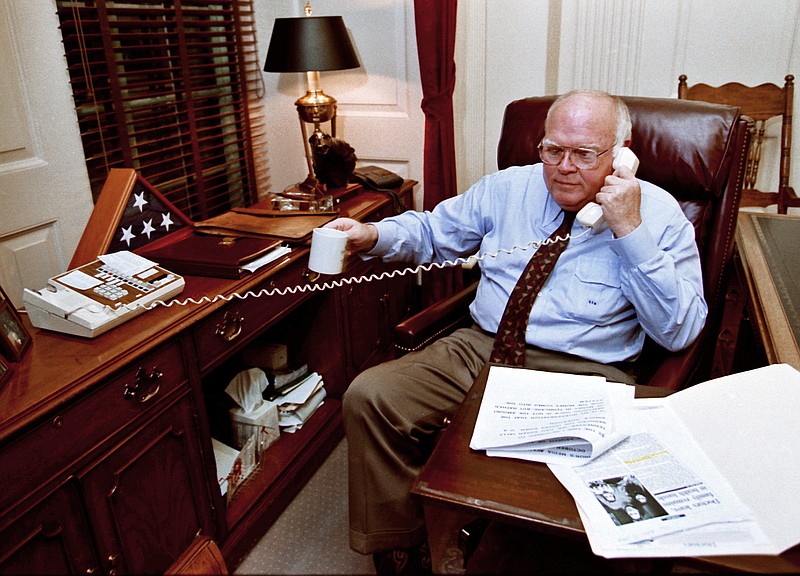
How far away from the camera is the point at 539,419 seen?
1097mm

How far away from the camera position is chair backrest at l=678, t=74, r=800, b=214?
7.68 feet

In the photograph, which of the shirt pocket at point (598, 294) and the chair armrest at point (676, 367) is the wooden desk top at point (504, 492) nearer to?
the chair armrest at point (676, 367)

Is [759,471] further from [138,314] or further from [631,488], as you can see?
[138,314]

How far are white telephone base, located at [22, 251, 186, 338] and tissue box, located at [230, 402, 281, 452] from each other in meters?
0.59

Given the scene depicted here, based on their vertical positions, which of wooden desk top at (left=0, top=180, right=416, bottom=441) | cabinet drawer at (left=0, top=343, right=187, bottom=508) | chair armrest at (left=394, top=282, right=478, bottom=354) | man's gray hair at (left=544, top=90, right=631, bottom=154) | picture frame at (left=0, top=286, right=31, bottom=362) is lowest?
chair armrest at (left=394, top=282, right=478, bottom=354)

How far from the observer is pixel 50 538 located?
1.18 metres

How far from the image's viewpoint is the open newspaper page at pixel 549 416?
1.03m

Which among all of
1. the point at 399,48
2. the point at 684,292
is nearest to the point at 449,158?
the point at 399,48

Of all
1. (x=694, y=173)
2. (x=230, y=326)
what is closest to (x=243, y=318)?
(x=230, y=326)

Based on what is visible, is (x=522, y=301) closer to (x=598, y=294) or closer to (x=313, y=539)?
(x=598, y=294)

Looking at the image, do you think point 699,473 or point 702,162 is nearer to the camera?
point 699,473

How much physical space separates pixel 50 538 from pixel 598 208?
4.37ft

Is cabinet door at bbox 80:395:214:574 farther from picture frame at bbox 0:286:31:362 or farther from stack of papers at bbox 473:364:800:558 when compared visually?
stack of papers at bbox 473:364:800:558

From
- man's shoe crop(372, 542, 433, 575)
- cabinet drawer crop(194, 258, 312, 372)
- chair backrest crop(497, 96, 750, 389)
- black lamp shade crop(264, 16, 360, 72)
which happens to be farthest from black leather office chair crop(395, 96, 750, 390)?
black lamp shade crop(264, 16, 360, 72)
